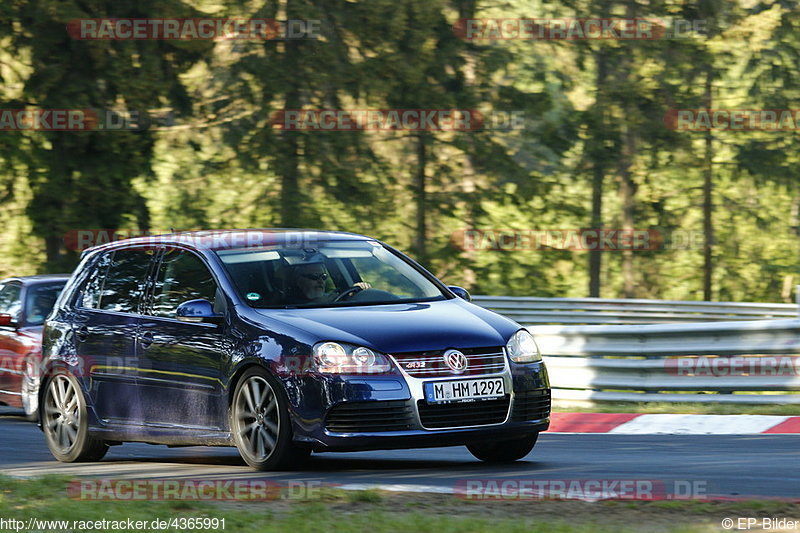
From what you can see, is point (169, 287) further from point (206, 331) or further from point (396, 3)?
point (396, 3)

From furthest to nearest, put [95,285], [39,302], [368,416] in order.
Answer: [39,302]
[95,285]
[368,416]

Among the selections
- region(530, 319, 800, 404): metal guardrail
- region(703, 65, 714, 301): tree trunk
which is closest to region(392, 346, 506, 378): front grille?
region(530, 319, 800, 404): metal guardrail

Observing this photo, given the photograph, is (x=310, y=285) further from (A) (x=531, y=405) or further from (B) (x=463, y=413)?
(A) (x=531, y=405)

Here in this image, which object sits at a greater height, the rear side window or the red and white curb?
the rear side window

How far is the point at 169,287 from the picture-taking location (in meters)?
9.98

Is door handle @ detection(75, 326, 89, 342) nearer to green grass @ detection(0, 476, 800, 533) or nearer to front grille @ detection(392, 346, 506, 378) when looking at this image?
green grass @ detection(0, 476, 800, 533)

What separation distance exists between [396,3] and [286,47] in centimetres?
271

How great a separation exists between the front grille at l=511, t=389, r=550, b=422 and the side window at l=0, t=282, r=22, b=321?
7091mm

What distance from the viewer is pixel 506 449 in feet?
31.1

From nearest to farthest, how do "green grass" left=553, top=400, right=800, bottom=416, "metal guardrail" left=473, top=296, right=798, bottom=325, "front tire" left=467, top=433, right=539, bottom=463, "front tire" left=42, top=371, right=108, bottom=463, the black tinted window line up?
"front tire" left=467, top=433, right=539, bottom=463, "front tire" left=42, top=371, right=108, bottom=463, "green grass" left=553, top=400, right=800, bottom=416, the black tinted window, "metal guardrail" left=473, top=296, right=798, bottom=325

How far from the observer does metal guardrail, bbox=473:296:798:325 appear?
23.8 m

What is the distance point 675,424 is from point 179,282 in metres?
4.62

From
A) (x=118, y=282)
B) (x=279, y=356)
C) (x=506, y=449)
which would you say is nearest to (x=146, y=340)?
(x=118, y=282)

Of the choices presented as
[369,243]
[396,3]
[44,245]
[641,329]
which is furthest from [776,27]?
[369,243]
